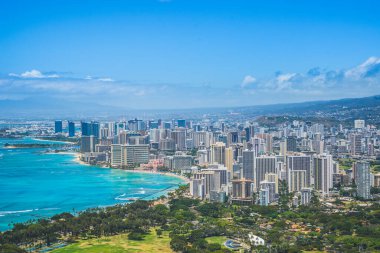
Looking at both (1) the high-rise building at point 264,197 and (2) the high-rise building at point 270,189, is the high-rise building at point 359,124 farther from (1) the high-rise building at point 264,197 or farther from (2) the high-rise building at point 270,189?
(1) the high-rise building at point 264,197

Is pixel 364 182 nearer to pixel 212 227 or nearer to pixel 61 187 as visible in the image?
pixel 212 227

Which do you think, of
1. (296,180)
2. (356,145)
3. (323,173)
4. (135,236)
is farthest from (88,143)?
(135,236)

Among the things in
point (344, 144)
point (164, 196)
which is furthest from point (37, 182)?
point (344, 144)

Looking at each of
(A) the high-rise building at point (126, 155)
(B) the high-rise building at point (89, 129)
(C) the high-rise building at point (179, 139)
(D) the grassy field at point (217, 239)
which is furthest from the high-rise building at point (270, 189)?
(B) the high-rise building at point (89, 129)

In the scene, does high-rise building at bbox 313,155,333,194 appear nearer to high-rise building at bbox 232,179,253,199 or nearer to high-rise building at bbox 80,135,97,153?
high-rise building at bbox 232,179,253,199

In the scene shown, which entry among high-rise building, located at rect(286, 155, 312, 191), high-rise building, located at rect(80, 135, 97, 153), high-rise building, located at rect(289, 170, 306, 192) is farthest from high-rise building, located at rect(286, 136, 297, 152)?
high-rise building, located at rect(80, 135, 97, 153)

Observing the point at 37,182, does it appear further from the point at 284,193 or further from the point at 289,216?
the point at 289,216
